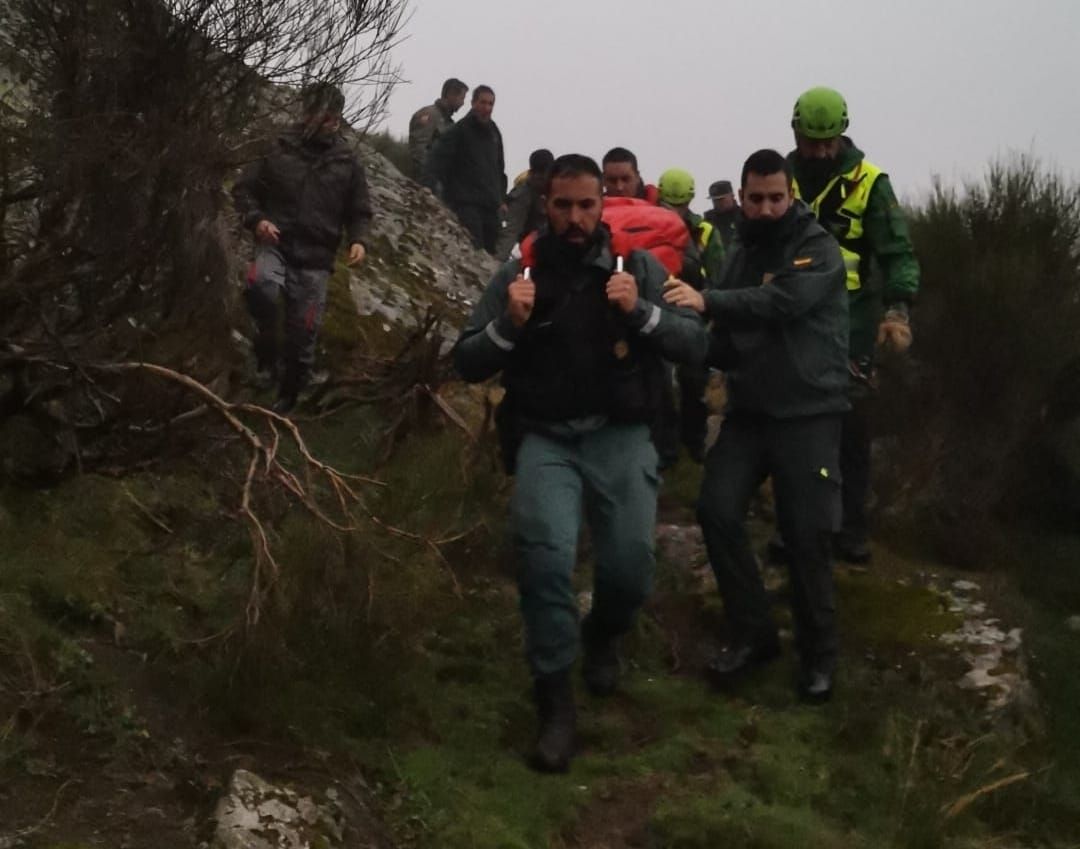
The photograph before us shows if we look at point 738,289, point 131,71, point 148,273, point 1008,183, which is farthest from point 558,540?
point 1008,183

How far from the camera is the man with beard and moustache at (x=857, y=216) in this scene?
5.42 m

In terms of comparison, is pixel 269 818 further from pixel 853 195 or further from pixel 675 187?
pixel 675 187

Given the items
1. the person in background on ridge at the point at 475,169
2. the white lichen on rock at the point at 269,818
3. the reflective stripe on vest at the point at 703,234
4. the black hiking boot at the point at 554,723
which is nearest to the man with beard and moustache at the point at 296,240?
the reflective stripe on vest at the point at 703,234

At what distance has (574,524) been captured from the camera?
4367 millimetres

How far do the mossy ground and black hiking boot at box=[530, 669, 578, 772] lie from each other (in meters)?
0.08

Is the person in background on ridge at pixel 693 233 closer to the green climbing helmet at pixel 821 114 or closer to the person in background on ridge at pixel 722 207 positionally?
the green climbing helmet at pixel 821 114

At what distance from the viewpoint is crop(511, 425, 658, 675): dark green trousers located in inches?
169

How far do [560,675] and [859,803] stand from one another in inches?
42.6

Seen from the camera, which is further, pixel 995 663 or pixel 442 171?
pixel 442 171

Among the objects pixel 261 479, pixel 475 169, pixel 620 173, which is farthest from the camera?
pixel 475 169

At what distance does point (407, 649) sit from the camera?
4863mm

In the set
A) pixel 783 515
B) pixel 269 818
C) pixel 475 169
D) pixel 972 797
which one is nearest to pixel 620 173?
pixel 783 515

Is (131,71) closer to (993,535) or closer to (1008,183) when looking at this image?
(993,535)

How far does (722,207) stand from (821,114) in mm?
6559
